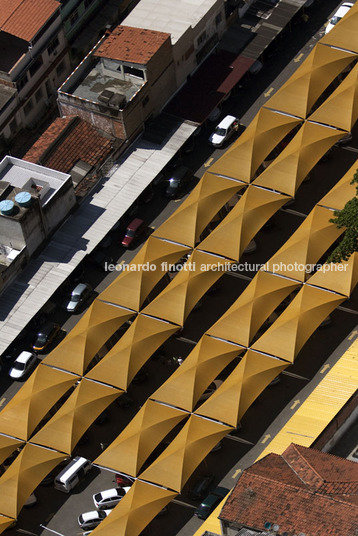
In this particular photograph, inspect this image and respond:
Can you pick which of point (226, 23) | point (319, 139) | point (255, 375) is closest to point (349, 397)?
point (255, 375)

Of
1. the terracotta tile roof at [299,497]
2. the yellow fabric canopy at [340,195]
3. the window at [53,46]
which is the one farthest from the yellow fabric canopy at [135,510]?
the window at [53,46]

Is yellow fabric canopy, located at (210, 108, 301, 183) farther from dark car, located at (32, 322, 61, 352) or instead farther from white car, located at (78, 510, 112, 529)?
white car, located at (78, 510, 112, 529)

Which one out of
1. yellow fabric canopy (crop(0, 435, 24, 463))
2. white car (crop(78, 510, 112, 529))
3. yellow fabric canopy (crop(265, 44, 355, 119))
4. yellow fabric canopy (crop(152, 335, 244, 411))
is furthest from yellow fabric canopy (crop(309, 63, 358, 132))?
white car (crop(78, 510, 112, 529))

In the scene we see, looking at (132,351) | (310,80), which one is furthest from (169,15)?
(132,351)

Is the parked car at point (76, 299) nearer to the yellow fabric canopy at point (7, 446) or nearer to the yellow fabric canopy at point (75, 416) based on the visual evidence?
the yellow fabric canopy at point (75, 416)

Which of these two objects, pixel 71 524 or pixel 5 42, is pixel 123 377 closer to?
pixel 71 524
